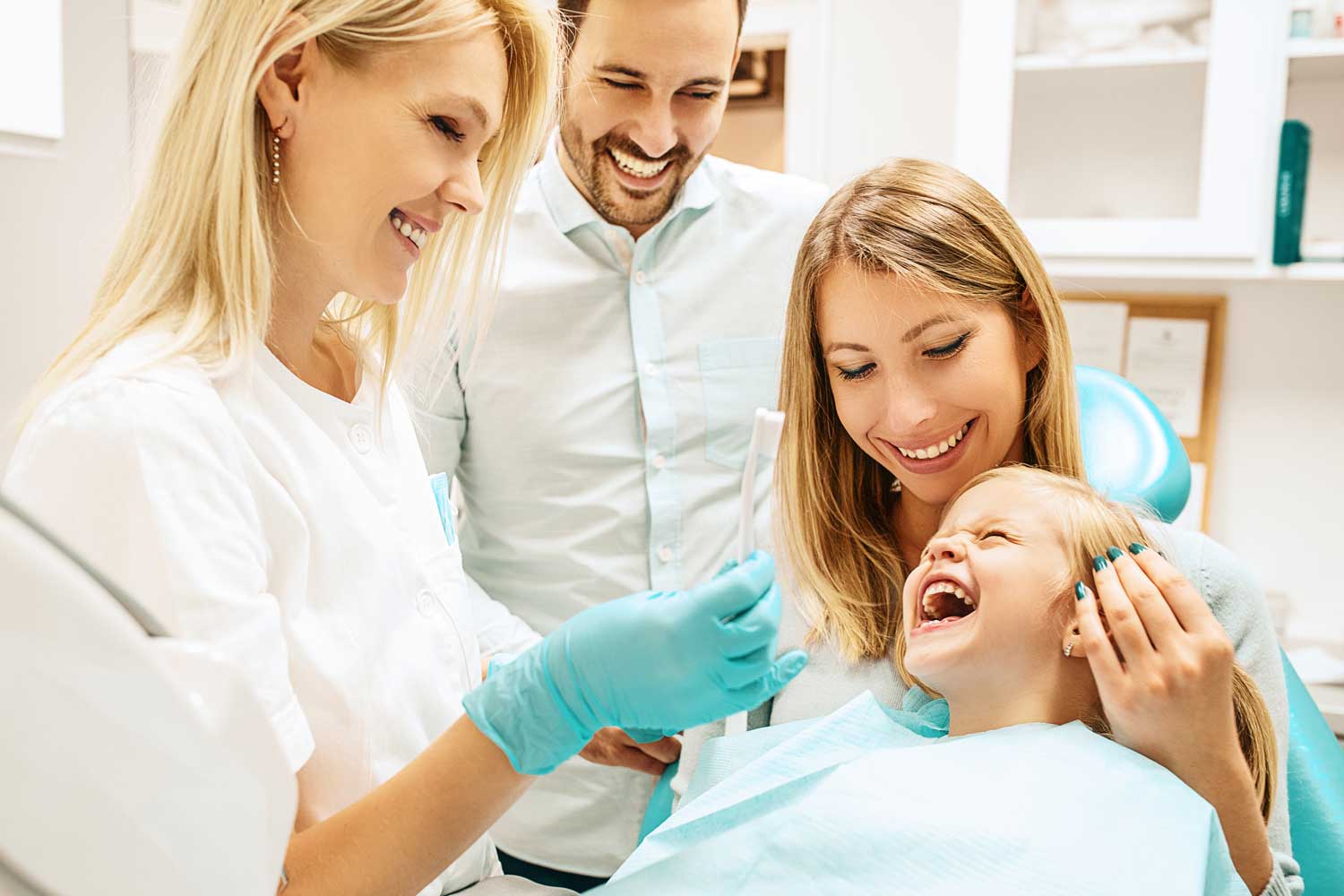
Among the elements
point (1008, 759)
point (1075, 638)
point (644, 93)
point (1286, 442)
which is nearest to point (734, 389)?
point (644, 93)

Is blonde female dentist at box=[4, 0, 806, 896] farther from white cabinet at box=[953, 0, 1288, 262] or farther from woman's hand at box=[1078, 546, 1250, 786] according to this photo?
white cabinet at box=[953, 0, 1288, 262]

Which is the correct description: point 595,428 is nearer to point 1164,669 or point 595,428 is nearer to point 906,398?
point 906,398

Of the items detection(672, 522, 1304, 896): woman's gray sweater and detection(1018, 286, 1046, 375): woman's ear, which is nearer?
detection(672, 522, 1304, 896): woman's gray sweater

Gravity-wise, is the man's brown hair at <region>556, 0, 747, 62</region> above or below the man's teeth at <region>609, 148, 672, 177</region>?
above

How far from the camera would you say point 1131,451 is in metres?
1.53

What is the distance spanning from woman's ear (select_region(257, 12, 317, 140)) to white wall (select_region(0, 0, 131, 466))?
1.50 metres

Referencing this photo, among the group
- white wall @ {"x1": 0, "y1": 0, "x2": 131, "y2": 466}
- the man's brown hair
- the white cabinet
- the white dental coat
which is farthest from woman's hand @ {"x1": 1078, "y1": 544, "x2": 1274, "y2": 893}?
white wall @ {"x1": 0, "y1": 0, "x2": 131, "y2": 466}

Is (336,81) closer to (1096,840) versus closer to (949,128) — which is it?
(1096,840)

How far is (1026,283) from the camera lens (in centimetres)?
143

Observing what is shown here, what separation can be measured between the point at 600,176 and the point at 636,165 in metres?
0.07

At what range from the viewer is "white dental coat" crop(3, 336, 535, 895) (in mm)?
801

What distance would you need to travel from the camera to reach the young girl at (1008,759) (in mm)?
1025

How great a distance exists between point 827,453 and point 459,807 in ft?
2.83

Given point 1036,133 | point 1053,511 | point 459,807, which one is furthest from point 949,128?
point 459,807
